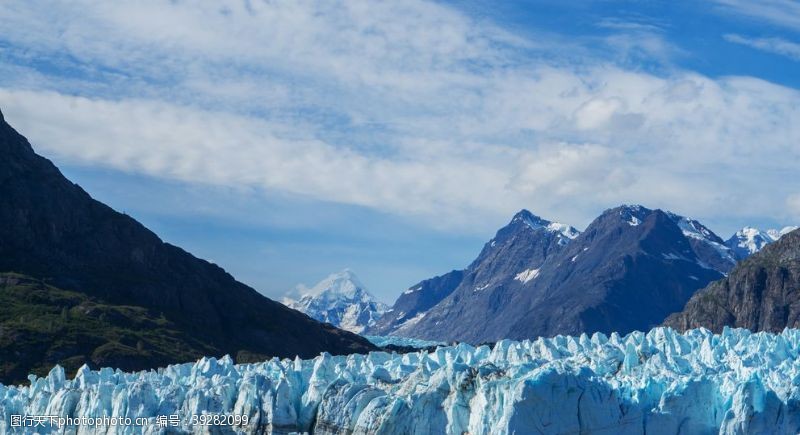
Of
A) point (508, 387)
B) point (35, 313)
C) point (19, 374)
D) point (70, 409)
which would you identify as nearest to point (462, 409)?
point (508, 387)

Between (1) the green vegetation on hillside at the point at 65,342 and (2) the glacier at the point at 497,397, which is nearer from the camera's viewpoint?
(2) the glacier at the point at 497,397

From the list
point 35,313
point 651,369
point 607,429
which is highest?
point 35,313

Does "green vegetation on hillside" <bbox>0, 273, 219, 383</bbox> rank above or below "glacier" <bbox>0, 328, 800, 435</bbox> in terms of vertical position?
above

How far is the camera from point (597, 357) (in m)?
96.1

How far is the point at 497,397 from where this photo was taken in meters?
77.9

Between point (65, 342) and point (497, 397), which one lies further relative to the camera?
point (65, 342)

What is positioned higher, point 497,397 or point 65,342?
point 65,342

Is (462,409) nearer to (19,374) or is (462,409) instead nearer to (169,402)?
(169,402)

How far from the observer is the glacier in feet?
255

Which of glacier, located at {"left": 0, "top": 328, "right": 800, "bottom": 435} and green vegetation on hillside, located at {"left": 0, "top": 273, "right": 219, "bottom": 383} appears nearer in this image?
glacier, located at {"left": 0, "top": 328, "right": 800, "bottom": 435}

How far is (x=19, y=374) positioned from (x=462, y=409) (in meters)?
106

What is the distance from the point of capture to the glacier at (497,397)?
7788cm

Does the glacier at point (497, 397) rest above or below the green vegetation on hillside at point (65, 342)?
below

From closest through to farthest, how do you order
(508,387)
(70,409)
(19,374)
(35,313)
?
(508,387), (70,409), (19,374), (35,313)
